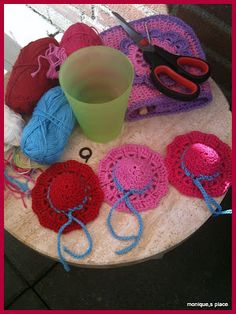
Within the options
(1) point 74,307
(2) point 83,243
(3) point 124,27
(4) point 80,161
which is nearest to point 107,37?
(3) point 124,27

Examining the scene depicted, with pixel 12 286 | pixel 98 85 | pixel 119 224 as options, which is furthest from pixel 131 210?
pixel 12 286

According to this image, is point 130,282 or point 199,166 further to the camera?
point 130,282

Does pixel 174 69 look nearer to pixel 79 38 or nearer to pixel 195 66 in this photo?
pixel 195 66

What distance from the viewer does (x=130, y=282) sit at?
1.04 metres

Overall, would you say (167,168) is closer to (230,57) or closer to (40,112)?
(40,112)

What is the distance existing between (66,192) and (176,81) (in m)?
0.29

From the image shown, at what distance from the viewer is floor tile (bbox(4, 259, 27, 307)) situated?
105cm

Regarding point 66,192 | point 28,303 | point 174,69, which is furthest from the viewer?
A: point 28,303

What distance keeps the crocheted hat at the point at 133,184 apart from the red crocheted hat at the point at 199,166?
22 mm

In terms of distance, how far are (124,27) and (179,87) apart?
0.17m

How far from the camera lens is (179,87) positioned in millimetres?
688

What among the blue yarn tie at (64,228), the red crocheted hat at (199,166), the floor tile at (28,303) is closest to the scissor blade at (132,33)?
the red crocheted hat at (199,166)

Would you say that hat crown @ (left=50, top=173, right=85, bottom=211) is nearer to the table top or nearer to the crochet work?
the table top

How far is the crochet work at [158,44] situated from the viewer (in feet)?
2.24
